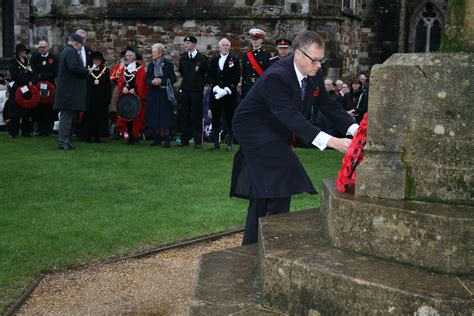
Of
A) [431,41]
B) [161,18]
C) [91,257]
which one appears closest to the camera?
[91,257]

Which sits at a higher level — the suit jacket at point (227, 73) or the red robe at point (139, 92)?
the suit jacket at point (227, 73)

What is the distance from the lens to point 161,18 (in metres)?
22.3

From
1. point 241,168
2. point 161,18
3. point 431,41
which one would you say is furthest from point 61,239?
point 431,41

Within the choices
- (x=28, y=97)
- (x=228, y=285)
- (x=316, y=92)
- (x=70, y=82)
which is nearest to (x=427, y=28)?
(x=28, y=97)

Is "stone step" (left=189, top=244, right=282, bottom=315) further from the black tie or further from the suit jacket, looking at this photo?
the suit jacket

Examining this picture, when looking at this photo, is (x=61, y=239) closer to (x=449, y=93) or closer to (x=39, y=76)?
(x=449, y=93)

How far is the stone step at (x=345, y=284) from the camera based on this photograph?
4.28m

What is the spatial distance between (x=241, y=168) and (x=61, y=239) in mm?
2186

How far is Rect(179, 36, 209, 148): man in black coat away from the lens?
15.8m

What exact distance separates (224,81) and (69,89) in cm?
289

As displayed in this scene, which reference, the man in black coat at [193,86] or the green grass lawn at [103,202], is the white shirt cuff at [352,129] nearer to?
the green grass lawn at [103,202]

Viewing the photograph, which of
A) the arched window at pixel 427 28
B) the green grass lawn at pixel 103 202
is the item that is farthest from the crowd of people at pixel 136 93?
the arched window at pixel 427 28

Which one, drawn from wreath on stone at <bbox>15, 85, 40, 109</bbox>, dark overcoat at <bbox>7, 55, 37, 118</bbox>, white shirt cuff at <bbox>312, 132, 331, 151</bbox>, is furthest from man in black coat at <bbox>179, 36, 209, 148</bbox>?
white shirt cuff at <bbox>312, 132, 331, 151</bbox>

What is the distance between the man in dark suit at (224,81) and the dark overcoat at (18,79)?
14.0ft
